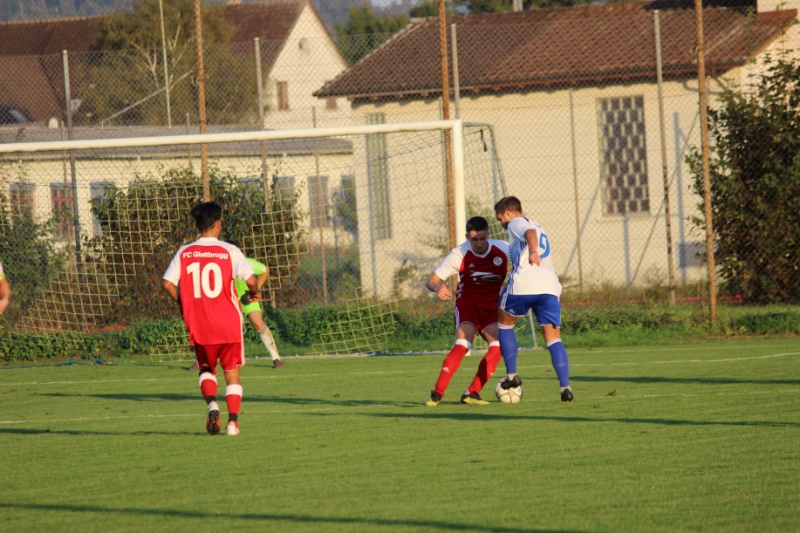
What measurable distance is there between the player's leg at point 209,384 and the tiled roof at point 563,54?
1329 cm

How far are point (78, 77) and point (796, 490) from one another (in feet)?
54.9

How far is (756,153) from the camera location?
1570 cm

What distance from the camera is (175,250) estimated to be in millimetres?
15047

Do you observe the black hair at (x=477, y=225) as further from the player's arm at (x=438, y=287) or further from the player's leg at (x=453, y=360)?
the player's leg at (x=453, y=360)

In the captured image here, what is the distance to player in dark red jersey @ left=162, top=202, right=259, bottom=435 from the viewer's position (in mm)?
7871

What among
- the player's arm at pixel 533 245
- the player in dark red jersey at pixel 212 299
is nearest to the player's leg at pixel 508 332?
the player's arm at pixel 533 245

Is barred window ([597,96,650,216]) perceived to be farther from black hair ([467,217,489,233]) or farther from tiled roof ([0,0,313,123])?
black hair ([467,217,489,233])

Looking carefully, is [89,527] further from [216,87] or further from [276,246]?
[216,87]

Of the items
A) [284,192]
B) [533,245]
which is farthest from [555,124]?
[533,245]

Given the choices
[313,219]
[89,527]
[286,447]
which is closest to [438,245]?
[313,219]

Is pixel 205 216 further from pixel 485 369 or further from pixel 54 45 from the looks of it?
pixel 54 45

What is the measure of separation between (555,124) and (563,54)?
6.85 ft

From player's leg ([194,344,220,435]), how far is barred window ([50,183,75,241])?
8.07 m

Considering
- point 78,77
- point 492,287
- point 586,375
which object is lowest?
point 586,375
